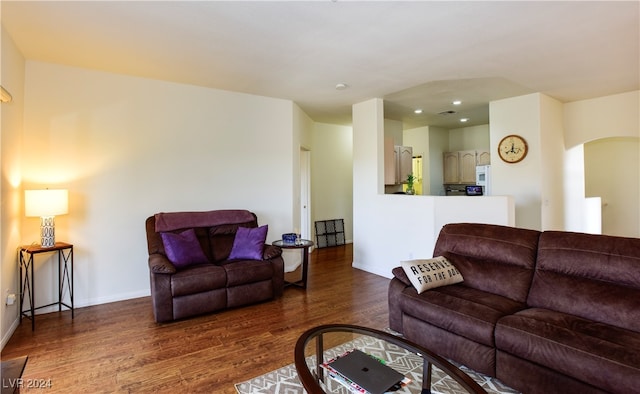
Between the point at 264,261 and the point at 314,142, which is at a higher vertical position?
the point at 314,142

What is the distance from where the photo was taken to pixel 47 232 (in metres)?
3.07

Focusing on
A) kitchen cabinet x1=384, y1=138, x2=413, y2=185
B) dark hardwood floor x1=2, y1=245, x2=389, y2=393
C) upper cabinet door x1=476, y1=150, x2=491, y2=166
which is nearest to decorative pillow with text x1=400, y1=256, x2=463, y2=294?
dark hardwood floor x1=2, y1=245, x2=389, y2=393

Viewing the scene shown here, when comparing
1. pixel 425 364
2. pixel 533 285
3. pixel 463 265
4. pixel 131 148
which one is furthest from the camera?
pixel 131 148

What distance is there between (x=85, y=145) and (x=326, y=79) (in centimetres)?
284

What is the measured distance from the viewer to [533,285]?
2389mm

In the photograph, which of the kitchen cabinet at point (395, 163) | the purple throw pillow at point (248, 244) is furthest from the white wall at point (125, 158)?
the kitchen cabinet at point (395, 163)

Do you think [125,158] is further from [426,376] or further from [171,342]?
[426,376]

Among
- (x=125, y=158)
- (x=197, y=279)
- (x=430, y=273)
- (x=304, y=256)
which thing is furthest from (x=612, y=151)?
(x=125, y=158)

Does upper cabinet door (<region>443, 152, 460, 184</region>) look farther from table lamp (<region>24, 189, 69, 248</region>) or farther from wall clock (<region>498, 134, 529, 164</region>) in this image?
table lamp (<region>24, 189, 69, 248</region>)

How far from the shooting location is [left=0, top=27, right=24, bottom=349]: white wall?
8.60 feet

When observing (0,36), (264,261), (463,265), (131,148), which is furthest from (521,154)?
(0,36)

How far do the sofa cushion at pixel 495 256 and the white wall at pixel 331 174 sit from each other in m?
3.82

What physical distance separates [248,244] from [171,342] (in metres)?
1.31

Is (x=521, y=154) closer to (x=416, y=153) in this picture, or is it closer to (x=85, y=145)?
(x=416, y=153)
